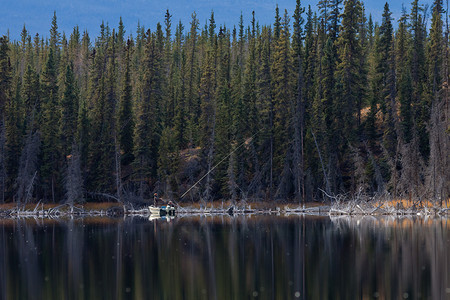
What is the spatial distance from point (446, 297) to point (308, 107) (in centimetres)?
6021

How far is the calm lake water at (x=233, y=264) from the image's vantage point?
2006 cm

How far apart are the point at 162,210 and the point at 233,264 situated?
4401 cm

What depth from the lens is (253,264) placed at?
26281 millimetres

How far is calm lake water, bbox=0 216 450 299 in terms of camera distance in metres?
20.1

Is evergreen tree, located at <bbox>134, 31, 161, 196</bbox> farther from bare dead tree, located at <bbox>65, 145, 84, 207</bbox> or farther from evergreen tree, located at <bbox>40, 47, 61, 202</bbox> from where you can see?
evergreen tree, located at <bbox>40, 47, 61, 202</bbox>

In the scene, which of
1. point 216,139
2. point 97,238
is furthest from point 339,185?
point 97,238

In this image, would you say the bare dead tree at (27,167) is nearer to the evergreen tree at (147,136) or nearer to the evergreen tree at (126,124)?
the evergreen tree at (126,124)

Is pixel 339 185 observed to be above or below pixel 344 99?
below

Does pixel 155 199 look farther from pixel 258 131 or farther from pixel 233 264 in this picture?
pixel 233 264

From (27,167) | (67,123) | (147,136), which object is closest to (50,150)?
(27,167)

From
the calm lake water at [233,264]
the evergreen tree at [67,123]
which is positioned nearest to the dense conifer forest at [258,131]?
the evergreen tree at [67,123]

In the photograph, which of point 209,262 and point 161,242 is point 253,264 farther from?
point 161,242

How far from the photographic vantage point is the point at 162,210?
69625 millimetres

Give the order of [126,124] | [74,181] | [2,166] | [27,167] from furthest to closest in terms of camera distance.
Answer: [126,124]
[2,166]
[27,167]
[74,181]
